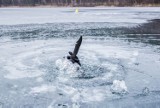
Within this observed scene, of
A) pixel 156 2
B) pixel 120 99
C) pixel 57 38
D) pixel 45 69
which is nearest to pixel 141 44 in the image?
pixel 57 38

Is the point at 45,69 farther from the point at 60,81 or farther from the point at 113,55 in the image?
the point at 113,55

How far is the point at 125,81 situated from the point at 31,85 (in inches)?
139

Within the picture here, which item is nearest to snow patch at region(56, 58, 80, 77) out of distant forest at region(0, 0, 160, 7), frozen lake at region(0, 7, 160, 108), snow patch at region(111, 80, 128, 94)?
frozen lake at region(0, 7, 160, 108)

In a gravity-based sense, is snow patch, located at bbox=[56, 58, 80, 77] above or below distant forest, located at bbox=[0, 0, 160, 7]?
below

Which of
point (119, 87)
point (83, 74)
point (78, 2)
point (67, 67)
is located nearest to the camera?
point (119, 87)

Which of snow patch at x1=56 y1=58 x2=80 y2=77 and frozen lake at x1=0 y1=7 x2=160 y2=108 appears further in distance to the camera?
snow patch at x1=56 y1=58 x2=80 y2=77

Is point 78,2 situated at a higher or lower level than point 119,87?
higher

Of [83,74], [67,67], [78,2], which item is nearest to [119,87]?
[83,74]

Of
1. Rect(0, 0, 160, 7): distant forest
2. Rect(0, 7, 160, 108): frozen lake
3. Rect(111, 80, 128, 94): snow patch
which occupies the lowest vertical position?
Rect(0, 7, 160, 108): frozen lake

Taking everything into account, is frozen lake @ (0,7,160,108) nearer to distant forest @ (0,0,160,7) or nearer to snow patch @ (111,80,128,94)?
snow patch @ (111,80,128,94)

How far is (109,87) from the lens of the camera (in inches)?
367

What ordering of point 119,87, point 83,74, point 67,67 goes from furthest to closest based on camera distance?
point 67,67 → point 83,74 → point 119,87

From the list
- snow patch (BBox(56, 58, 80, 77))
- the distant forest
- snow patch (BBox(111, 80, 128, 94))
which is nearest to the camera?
snow patch (BBox(111, 80, 128, 94))

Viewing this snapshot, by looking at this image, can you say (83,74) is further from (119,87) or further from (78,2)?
(78,2)
